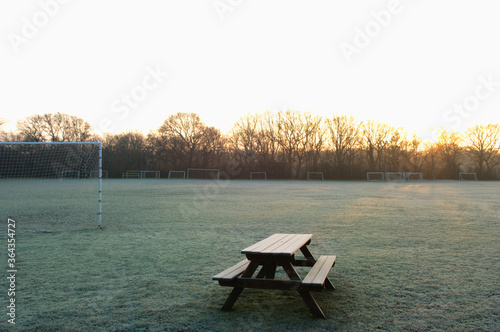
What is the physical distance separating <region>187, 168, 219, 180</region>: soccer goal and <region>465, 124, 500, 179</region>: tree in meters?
42.0

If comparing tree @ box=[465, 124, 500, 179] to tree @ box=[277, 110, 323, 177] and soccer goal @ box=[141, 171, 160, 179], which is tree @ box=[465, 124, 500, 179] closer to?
tree @ box=[277, 110, 323, 177]

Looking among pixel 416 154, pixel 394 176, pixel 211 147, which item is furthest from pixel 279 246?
pixel 416 154

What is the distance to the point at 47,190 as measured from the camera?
28.0 metres

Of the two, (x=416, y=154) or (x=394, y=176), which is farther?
(x=416, y=154)

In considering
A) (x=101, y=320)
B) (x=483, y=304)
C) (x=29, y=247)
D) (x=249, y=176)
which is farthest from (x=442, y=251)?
(x=249, y=176)

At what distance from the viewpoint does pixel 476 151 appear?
63.1m

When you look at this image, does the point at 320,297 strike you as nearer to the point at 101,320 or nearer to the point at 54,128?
the point at 101,320

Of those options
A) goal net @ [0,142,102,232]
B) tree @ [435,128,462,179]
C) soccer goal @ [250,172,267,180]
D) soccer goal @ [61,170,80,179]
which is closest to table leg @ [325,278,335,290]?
goal net @ [0,142,102,232]

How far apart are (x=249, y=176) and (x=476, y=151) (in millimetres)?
37553

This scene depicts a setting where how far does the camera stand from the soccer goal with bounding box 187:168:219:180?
61312mm

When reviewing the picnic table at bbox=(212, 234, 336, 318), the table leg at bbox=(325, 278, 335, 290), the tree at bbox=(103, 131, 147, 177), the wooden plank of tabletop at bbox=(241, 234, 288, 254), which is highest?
the tree at bbox=(103, 131, 147, 177)

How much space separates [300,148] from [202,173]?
1655cm

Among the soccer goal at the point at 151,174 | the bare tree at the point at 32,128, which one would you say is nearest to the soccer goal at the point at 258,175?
the soccer goal at the point at 151,174

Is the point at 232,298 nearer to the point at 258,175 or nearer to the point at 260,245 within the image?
the point at 260,245
